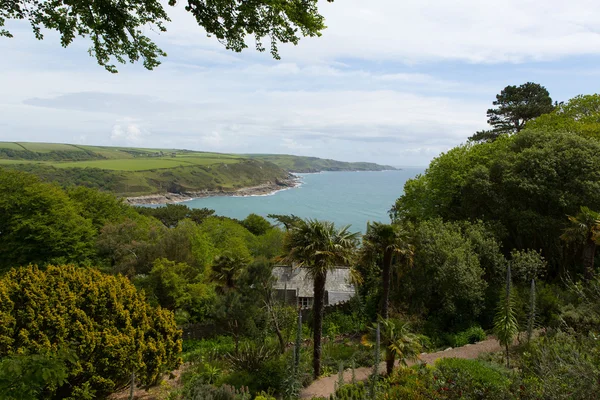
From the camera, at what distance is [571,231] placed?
15.8m

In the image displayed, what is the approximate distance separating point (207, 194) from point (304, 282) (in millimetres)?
109676

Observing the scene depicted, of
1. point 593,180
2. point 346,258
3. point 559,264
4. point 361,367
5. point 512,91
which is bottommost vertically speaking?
point 361,367

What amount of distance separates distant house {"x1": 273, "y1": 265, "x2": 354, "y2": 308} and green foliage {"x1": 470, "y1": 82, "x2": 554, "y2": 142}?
68.1 ft

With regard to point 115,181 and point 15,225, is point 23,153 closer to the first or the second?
point 115,181

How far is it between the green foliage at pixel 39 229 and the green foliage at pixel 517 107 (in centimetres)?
3367

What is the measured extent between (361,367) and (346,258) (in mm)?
4723

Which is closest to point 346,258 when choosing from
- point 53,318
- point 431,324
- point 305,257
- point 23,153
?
point 305,257

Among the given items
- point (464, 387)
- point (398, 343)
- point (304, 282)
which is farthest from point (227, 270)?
point (464, 387)

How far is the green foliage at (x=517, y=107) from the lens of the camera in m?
35.0

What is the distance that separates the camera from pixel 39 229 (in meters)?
24.1

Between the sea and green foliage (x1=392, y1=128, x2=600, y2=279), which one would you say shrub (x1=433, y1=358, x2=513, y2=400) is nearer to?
green foliage (x1=392, y1=128, x2=600, y2=279)

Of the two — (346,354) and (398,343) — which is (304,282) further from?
(398,343)

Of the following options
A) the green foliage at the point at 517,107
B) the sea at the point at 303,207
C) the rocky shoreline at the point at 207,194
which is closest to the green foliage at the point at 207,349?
the green foliage at the point at 517,107

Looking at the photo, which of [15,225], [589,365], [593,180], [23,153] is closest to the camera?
[589,365]
